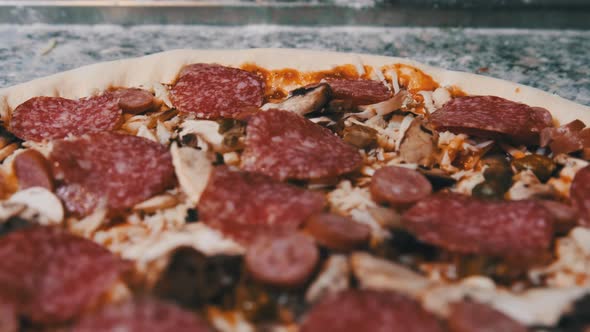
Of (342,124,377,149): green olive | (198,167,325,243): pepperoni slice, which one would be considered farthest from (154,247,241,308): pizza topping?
(342,124,377,149): green olive

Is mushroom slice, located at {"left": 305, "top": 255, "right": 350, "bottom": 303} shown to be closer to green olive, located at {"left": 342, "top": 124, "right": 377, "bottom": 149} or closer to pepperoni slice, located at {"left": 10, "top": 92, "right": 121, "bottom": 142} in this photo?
green olive, located at {"left": 342, "top": 124, "right": 377, "bottom": 149}

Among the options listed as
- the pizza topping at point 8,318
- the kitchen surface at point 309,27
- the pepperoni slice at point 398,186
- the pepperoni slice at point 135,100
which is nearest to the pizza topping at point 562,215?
the pepperoni slice at point 398,186

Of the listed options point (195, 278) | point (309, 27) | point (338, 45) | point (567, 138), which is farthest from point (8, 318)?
point (309, 27)

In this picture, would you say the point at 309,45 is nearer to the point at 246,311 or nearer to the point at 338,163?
the point at 338,163

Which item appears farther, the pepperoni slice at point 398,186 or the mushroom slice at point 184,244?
the pepperoni slice at point 398,186

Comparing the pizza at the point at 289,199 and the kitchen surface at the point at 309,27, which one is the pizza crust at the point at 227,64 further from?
the kitchen surface at the point at 309,27

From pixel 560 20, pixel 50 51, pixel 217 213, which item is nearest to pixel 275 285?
pixel 217 213
